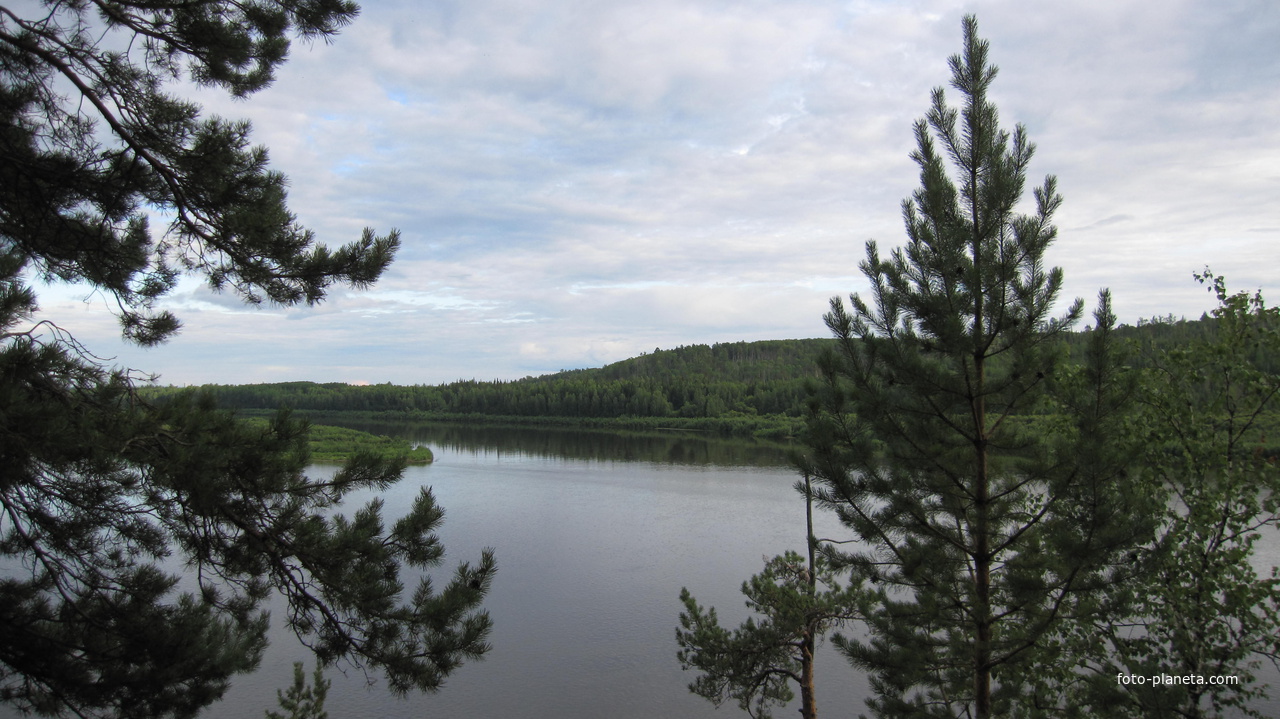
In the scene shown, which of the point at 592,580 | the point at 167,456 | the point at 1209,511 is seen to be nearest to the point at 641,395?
the point at 592,580

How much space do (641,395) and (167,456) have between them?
8129cm

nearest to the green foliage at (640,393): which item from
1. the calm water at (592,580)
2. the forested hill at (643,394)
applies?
the forested hill at (643,394)

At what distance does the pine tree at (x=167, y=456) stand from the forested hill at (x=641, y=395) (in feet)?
186

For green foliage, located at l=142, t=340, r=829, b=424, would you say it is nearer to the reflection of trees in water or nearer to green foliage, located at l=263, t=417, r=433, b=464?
the reflection of trees in water

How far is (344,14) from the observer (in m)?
3.77

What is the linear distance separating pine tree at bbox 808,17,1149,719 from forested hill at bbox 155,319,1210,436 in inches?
2145

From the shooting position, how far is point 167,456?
10.5 feet

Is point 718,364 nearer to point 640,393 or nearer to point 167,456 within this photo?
point 640,393

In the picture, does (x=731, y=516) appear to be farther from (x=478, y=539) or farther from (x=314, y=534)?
(x=314, y=534)

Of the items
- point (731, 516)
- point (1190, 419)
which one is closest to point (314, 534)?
point (1190, 419)

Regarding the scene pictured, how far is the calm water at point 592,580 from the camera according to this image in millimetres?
11891

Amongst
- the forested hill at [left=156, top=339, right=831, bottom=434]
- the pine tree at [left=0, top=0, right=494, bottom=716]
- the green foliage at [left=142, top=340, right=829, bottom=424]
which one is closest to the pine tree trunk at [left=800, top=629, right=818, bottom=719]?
the pine tree at [left=0, top=0, right=494, bottom=716]

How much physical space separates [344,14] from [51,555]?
3202 millimetres

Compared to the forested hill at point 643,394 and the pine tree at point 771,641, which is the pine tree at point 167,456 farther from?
the forested hill at point 643,394
